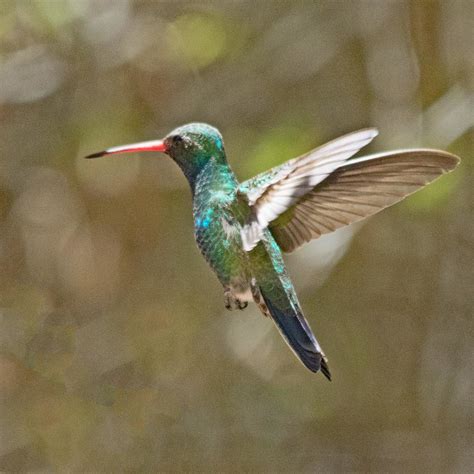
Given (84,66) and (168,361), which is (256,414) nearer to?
(168,361)

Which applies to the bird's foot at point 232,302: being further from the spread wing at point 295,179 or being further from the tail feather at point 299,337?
the spread wing at point 295,179

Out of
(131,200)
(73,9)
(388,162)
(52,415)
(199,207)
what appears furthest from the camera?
(131,200)

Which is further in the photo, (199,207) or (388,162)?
(199,207)

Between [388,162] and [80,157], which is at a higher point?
[388,162]

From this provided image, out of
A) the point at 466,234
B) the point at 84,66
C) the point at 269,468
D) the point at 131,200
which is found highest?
the point at 84,66

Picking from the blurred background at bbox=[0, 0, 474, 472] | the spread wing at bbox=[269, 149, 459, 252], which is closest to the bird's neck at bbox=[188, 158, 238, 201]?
the spread wing at bbox=[269, 149, 459, 252]

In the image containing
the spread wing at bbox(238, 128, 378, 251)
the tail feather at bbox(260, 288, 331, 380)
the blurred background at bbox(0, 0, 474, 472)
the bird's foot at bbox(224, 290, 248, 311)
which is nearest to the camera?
the spread wing at bbox(238, 128, 378, 251)

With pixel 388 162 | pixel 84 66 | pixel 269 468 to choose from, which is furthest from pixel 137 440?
pixel 388 162

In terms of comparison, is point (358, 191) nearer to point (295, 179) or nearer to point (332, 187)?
point (332, 187)

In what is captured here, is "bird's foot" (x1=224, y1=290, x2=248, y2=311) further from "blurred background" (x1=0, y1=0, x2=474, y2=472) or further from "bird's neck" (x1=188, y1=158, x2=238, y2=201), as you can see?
"blurred background" (x1=0, y1=0, x2=474, y2=472)
